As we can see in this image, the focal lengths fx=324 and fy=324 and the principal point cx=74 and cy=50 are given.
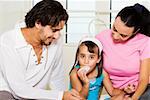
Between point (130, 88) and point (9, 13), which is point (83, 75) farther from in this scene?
point (9, 13)

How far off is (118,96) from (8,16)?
125 centimetres

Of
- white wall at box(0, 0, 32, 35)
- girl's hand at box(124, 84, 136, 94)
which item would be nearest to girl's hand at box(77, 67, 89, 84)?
girl's hand at box(124, 84, 136, 94)

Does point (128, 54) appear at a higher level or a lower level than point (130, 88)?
higher

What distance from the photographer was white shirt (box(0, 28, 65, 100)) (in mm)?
1797

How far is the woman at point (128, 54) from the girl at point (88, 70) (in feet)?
0.17

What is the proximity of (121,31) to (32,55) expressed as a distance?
52cm

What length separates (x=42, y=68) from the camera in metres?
1.91

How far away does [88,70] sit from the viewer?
1.96 meters

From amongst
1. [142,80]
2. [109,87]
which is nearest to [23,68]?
[109,87]

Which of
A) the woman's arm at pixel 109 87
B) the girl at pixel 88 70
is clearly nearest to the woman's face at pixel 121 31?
the girl at pixel 88 70

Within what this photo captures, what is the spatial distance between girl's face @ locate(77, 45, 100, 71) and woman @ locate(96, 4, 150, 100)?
0.19ft

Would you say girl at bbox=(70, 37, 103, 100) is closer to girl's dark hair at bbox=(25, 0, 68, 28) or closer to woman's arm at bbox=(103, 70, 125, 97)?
woman's arm at bbox=(103, 70, 125, 97)

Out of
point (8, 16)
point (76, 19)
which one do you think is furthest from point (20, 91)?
point (76, 19)

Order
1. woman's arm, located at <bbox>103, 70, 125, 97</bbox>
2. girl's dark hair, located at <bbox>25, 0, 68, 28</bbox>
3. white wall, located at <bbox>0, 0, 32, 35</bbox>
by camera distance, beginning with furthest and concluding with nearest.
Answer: white wall, located at <bbox>0, 0, 32, 35</bbox> < woman's arm, located at <bbox>103, 70, 125, 97</bbox> < girl's dark hair, located at <bbox>25, 0, 68, 28</bbox>
